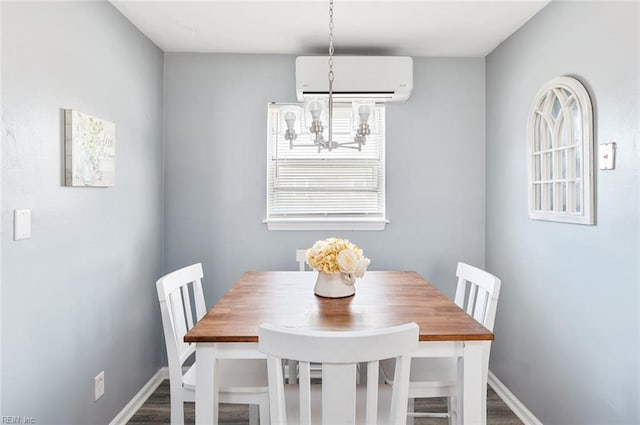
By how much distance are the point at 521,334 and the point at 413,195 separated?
3.88 feet

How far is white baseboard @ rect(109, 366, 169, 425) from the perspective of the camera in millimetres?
2465

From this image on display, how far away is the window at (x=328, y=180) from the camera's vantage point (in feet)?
10.4

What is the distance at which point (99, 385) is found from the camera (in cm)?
223

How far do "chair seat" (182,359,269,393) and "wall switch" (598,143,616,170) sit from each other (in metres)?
1.74

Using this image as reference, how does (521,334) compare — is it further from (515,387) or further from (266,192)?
(266,192)

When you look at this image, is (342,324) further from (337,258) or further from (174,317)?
(174,317)

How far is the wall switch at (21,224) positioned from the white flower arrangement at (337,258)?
45.1 inches

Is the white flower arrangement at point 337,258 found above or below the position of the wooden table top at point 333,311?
above

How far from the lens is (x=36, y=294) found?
173cm

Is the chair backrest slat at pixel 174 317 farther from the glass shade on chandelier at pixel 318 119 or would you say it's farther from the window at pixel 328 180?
the window at pixel 328 180

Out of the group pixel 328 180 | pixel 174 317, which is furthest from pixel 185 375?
pixel 328 180

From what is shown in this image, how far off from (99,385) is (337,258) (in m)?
1.47

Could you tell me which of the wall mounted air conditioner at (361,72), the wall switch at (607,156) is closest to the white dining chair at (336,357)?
the wall switch at (607,156)

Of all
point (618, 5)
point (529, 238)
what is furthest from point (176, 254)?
point (618, 5)
